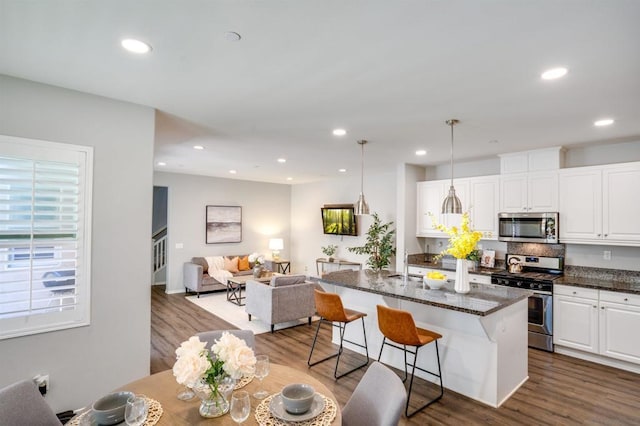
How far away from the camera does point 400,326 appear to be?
9.65 feet

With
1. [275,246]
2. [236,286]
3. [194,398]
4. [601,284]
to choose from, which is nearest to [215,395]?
[194,398]

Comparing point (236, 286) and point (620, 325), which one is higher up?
point (620, 325)

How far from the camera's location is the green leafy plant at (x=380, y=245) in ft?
21.5

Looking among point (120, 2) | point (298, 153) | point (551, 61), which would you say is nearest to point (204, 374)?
point (120, 2)

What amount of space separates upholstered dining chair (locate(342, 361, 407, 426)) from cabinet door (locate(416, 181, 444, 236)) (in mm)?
4437

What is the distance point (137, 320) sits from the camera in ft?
10.1

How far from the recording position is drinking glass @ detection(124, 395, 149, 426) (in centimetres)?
135

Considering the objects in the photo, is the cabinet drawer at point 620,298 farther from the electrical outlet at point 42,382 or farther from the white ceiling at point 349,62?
the electrical outlet at point 42,382

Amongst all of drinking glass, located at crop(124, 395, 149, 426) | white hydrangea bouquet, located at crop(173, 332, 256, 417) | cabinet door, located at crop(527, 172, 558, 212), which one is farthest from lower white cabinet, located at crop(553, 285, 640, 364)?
drinking glass, located at crop(124, 395, 149, 426)

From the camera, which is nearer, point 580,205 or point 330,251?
point 580,205

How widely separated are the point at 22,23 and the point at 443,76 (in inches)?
105

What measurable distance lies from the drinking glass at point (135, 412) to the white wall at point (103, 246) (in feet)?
6.08

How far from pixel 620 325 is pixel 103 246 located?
552 cm

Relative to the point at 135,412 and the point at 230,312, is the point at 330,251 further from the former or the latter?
the point at 135,412
